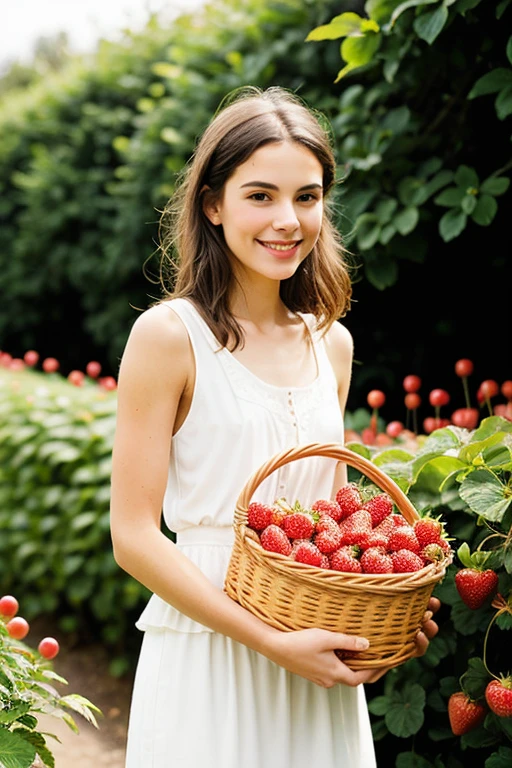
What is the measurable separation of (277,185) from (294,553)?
739 millimetres

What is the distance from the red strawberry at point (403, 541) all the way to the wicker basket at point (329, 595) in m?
0.06

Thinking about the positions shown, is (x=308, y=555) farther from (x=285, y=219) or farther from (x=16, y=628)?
(x=16, y=628)

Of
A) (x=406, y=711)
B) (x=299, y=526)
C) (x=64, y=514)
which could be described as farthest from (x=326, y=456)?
(x=64, y=514)

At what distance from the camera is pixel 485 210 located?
287cm

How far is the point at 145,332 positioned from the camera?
5.67 ft

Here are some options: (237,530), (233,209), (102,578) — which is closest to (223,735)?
(237,530)

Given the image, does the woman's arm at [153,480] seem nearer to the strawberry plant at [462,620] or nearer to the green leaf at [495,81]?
the strawberry plant at [462,620]

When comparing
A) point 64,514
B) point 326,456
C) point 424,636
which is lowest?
point 64,514

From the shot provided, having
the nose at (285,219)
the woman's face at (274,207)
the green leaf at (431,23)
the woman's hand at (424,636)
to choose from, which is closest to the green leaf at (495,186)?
the green leaf at (431,23)

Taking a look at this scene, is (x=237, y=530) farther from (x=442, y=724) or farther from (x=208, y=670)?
(x=442, y=724)

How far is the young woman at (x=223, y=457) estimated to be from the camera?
1703mm

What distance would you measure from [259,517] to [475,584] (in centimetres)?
56

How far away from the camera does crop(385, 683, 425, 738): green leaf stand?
227cm

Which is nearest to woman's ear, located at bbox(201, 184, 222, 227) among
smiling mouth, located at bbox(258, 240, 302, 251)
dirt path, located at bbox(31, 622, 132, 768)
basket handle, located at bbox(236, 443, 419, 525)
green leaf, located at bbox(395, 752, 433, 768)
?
smiling mouth, located at bbox(258, 240, 302, 251)
